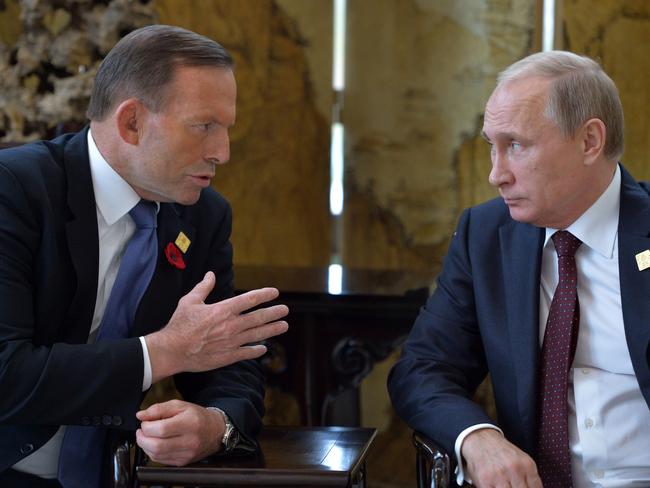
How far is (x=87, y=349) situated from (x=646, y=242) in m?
1.53

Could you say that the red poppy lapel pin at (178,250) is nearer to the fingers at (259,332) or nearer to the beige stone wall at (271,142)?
the fingers at (259,332)

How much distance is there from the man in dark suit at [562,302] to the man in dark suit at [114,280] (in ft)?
2.03

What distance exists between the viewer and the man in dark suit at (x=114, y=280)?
2.52 metres

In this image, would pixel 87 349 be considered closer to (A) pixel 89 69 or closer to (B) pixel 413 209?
(A) pixel 89 69

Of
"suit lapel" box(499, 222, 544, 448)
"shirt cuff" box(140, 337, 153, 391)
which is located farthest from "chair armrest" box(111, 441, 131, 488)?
"suit lapel" box(499, 222, 544, 448)

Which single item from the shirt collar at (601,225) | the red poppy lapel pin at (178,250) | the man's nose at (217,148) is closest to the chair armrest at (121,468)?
the red poppy lapel pin at (178,250)

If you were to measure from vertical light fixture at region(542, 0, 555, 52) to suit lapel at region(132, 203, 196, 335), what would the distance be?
296 centimetres

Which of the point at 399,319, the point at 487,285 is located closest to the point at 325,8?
the point at 399,319

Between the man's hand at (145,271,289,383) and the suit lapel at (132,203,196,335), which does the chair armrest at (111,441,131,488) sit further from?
the suit lapel at (132,203,196,335)

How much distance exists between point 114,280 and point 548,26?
130 inches

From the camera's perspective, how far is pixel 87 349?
2555mm

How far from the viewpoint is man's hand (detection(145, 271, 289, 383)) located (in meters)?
2.59

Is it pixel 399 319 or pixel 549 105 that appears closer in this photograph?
pixel 549 105

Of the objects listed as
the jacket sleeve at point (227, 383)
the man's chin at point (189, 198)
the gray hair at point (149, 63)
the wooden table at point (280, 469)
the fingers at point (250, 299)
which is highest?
the gray hair at point (149, 63)
